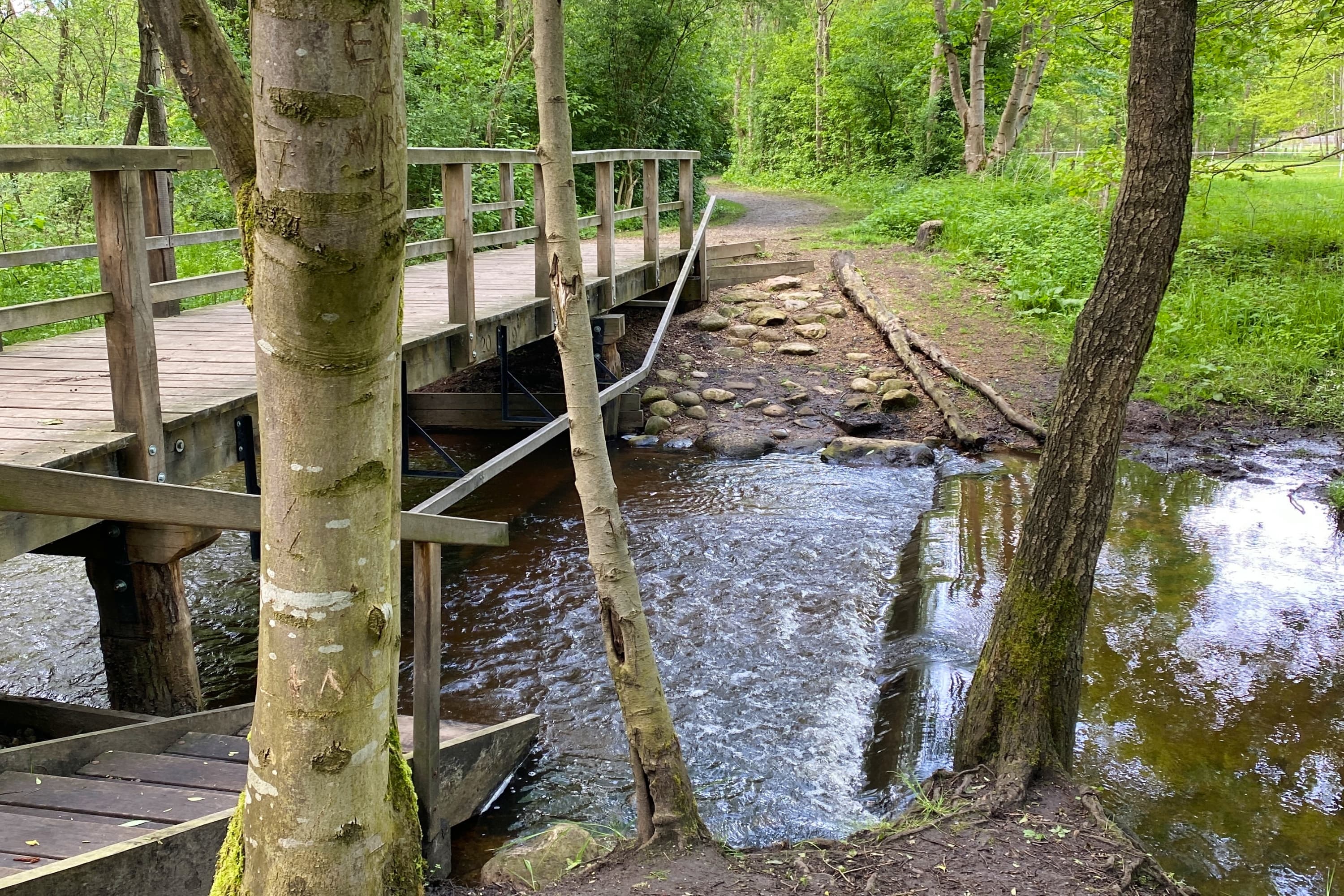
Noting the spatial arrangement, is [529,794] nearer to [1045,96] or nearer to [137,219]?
[137,219]

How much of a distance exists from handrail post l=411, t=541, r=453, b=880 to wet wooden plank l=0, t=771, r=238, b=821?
733mm

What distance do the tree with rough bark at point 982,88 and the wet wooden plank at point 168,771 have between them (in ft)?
64.8

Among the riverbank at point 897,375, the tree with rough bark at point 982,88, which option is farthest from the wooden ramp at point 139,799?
the tree with rough bark at point 982,88

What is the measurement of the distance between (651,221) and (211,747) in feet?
26.4

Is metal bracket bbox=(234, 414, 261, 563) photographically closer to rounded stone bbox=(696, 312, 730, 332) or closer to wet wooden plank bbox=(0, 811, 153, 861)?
wet wooden plank bbox=(0, 811, 153, 861)

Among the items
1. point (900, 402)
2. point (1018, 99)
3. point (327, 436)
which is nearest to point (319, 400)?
point (327, 436)

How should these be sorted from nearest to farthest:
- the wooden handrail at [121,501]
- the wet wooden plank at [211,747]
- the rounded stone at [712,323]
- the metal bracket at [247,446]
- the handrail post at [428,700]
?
the wooden handrail at [121,501] < the handrail post at [428,700] < the wet wooden plank at [211,747] < the metal bracket at [247,446] < the rounded stone at [712,323]

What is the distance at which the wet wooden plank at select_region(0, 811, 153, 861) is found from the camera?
2850 millimetres

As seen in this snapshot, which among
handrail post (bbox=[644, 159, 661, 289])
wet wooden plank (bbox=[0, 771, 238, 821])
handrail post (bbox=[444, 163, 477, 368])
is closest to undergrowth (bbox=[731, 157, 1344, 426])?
handrail post (bbox=[644, 159, 661, 289])

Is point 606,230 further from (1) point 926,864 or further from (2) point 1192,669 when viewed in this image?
(1) point 926,864

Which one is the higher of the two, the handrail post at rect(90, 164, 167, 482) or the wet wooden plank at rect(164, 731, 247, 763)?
the handrail post at rect(90, 164, 167, 482)

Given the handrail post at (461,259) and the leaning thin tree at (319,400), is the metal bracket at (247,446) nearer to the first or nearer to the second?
the handrail post at (461,259)

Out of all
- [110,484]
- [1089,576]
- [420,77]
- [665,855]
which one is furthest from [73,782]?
[420,77]

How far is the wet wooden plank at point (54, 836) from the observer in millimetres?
2850
